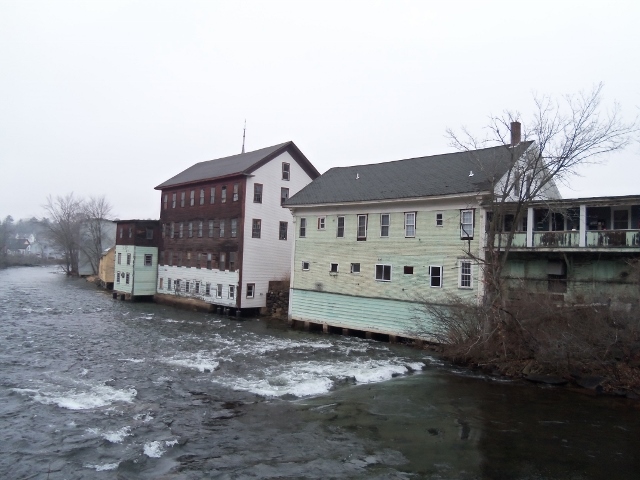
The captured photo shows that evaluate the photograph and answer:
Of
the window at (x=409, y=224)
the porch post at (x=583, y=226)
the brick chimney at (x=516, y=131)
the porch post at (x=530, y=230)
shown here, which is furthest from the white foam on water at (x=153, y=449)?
the brick chimney at (x=516, y=131)

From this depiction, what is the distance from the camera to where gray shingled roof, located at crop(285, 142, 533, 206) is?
71.2 ft

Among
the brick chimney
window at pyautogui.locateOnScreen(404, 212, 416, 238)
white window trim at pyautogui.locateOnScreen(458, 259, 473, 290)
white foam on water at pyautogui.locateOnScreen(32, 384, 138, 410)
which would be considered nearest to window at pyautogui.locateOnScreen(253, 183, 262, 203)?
window at pyautogui.locateOnScreen(404, 212, 416, 238)

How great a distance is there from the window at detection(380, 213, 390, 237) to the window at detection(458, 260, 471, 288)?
4.65m

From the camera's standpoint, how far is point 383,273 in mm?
24703

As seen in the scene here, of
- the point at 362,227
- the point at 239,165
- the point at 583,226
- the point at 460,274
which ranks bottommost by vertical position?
the point at 460,274

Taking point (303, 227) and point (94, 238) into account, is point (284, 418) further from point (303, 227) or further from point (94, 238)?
point (94, 238)

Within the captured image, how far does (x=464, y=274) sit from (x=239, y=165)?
2096 cm

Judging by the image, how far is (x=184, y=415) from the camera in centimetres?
1198

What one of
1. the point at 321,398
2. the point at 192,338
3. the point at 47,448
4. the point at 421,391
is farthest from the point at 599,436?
the point at 192,338

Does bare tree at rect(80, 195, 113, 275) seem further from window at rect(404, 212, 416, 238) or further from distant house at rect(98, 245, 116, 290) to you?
window at rect(404, 212, 416, 238)

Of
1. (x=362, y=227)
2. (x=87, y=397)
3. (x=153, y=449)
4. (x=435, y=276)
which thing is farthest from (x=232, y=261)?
(x=153, y=449)

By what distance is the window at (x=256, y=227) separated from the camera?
3394 centimetres

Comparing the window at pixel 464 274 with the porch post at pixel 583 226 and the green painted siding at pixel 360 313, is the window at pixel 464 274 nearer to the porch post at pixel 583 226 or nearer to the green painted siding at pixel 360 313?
the green painted siding at pixel 360 313

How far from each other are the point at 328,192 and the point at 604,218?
14.6 metres
